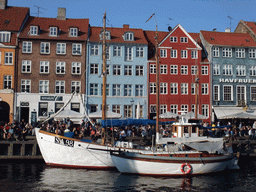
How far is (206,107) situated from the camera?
46.9 metres

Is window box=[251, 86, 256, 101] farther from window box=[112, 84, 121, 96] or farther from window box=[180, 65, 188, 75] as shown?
window box=[112, 84, 121, 96]

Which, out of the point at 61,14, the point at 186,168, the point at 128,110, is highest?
the point at 61,14

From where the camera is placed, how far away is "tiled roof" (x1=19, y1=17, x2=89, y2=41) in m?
43.8

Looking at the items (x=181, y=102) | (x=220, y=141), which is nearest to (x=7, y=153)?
(x=220, y=141)

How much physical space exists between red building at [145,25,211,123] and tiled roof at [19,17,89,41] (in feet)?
33.3

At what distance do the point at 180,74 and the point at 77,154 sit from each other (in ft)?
85.8

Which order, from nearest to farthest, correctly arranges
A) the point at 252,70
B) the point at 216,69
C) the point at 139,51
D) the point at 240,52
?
the point at 139,51
the point at 216,69
the point at 240,52
the point at 252,70

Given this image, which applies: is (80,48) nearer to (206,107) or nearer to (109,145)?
(206,107)

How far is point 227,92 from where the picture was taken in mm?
47625

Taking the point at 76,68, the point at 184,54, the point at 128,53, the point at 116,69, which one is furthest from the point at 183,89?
the point at 76,68

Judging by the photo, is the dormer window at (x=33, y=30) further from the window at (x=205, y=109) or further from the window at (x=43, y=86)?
the window at (x=205, y=109)

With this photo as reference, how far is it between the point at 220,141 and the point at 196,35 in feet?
97.4

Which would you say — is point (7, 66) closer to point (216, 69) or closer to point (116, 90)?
point (116, 90)

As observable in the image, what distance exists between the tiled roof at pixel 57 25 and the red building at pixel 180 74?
10161mm
